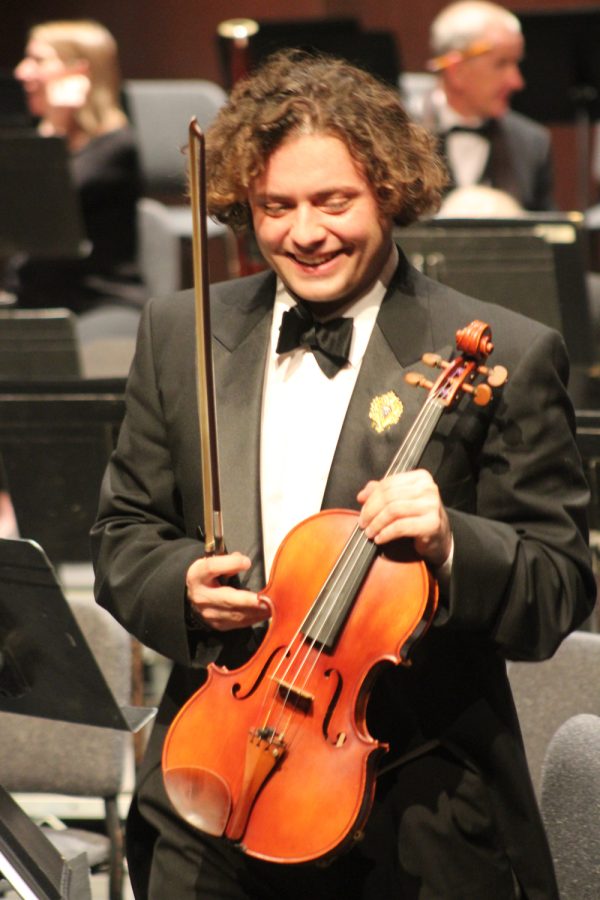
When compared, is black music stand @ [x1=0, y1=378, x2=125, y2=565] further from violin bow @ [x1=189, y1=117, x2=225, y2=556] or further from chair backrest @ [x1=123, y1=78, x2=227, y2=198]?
chair backrest @ [x1=123, y1=78, x2=227, y2=198]

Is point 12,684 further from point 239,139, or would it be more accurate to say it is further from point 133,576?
point 239,139

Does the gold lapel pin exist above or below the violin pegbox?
below

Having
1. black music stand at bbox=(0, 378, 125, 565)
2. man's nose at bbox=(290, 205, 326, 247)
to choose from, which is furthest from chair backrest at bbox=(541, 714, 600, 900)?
black music stand at bbox=(0, 378, 125, 565)

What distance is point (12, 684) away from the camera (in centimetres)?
185

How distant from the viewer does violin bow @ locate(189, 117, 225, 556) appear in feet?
4.88

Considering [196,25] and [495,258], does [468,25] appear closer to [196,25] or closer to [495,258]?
[495,258]

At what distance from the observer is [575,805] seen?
1.92 m

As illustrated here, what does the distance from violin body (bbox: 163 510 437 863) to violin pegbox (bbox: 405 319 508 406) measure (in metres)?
0.18

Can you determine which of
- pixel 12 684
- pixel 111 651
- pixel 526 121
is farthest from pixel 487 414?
pixel 526 121

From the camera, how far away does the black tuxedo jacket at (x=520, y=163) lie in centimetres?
546

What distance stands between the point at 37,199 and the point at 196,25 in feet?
10.6

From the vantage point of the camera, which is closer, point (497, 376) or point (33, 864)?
point (497, 376)

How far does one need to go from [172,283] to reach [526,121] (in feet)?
5.67

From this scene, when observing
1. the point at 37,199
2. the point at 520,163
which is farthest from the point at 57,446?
the point at 520,163
